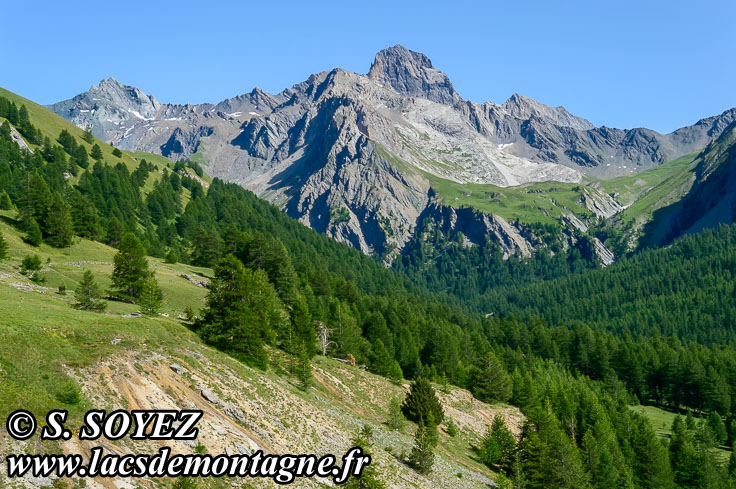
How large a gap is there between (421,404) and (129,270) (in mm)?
40394

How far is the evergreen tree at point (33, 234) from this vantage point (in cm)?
7356

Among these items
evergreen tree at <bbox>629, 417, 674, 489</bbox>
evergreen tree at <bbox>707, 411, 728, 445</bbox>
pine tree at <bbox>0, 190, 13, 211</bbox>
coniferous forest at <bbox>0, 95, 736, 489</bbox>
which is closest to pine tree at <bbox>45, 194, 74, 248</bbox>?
coniferous forest at <bbox>0, 95, 736, 489</bbox>

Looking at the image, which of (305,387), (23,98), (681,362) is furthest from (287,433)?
(23,98)

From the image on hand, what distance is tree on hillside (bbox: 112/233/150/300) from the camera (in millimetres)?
59031

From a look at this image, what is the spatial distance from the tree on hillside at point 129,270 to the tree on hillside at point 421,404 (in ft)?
120

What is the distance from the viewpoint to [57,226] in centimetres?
7819

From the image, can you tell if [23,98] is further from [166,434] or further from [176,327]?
[166,434]

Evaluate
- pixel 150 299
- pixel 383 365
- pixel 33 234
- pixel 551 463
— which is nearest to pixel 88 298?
pixel 150 299

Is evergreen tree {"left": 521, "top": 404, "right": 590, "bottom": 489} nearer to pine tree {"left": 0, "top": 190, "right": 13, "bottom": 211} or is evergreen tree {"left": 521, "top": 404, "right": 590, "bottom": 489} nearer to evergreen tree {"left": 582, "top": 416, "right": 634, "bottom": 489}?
evergreen tree {"left": 582, "top": 416, "right": 634, "bottom": 489}

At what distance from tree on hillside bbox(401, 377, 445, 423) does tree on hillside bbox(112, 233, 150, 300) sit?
3654 centimetres

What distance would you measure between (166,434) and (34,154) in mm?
133887

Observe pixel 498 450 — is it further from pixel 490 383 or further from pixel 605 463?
pixel 490 383

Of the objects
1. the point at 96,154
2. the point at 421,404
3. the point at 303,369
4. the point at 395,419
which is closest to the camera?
the point at 303,369

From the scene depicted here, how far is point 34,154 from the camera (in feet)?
424
